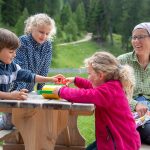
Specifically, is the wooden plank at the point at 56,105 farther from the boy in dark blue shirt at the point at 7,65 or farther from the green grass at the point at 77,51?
the green grass at the point at 77,51

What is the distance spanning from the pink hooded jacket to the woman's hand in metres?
0.83

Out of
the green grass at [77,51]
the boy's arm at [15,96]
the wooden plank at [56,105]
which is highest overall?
the green grass at [77,51]

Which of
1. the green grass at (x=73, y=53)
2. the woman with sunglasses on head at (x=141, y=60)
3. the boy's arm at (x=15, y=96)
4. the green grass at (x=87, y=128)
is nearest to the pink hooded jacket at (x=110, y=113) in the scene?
the boy's arm at (x=15, y=96)

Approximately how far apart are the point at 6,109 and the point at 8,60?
0.57 metres

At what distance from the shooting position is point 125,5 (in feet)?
160

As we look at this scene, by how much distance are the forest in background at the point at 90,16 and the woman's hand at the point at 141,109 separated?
36521 mm

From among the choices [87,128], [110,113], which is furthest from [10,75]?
[87,128]

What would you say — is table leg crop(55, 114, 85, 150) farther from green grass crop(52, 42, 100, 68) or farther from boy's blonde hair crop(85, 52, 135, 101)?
green grass crop(52, 42, 100, 68)

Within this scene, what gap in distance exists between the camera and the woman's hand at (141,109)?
421 centimetres

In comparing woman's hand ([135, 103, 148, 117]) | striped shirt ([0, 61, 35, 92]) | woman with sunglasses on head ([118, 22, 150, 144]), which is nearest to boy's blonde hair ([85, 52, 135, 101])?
striped shirt ([0, 61, 35, 92])

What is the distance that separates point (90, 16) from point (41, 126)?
169 feet

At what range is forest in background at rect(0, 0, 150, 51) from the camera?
4469 cm

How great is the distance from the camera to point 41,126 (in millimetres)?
3354

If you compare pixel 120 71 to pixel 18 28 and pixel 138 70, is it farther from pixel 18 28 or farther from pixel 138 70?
pixel 18 28
